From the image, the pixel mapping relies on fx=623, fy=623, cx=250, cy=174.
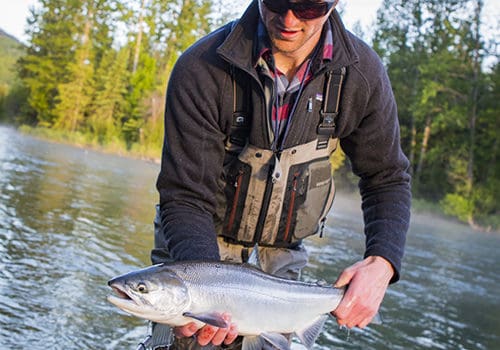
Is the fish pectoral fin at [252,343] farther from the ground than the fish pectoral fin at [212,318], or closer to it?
closer to it

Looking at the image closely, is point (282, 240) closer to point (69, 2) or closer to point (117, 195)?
point (117, 195)

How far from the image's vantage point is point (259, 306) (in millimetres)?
3008

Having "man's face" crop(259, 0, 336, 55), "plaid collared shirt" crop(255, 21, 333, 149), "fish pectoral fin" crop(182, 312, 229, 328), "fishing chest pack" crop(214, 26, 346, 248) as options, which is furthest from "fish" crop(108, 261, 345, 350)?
"man's face" crop(259, 0, 336, 55)

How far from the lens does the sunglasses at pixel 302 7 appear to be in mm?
3143

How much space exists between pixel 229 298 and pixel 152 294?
0.40 meters

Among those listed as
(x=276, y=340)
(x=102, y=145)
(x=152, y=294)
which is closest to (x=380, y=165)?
(x=276, y=340)

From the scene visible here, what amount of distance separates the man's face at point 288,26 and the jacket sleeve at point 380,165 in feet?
1.24

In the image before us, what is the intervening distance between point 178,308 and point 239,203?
1.00m

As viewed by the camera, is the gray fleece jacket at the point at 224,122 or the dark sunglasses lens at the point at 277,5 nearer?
the dark sunglasses lens at the point at 277,5

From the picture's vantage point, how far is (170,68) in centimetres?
4256

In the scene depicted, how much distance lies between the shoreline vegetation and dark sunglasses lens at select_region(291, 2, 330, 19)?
2993cm

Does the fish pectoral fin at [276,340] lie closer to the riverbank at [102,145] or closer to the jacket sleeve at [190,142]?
the jacket sleeve at [190,142]

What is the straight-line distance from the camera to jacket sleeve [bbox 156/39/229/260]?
3.33m

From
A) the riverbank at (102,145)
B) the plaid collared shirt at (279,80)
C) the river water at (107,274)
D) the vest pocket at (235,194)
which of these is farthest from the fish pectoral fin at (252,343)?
the riverbank at (102,145)
